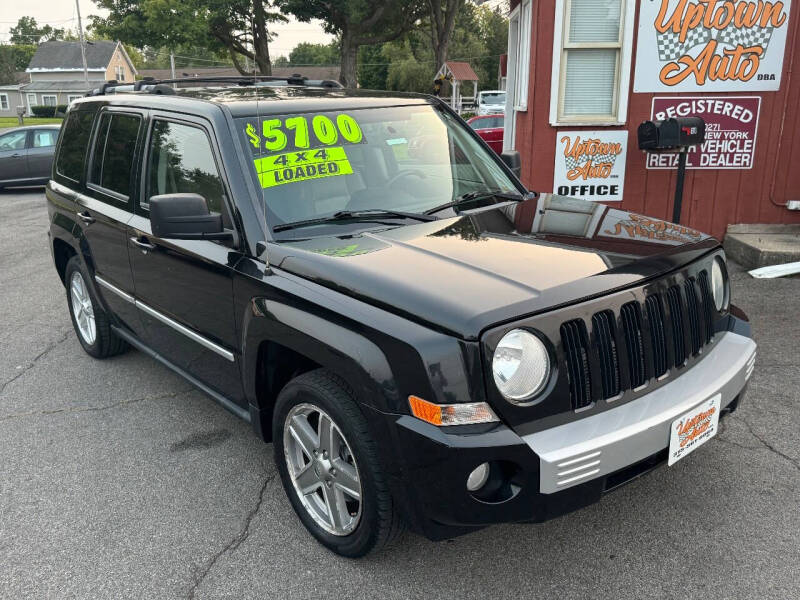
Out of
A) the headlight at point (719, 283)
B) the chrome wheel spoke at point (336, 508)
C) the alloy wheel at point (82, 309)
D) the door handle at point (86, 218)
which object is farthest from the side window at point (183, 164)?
the headlight at point (719, 283)

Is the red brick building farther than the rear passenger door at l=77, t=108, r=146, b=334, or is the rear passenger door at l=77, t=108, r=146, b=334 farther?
the red brick building

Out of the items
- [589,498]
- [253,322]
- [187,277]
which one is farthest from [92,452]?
[589,498]

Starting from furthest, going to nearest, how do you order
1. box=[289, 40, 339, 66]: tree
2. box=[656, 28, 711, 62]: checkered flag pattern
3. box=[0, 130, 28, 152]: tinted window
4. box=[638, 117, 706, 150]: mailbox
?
box=[289, 40, 339, 66]: tree → box=[0, 130, 28, 152]: tinted window → box=[656, 28, 711, 62]: checkered flag pattern → box=[638, 117, 706, 150]: mailbox

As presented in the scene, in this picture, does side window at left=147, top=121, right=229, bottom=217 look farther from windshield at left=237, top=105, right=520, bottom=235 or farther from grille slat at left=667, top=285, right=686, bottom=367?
grille slat at left=667, top=285, right=686, bottom=367

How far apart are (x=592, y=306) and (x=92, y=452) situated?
2940mm

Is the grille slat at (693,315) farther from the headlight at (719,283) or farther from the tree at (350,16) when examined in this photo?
the tree at (350,16)

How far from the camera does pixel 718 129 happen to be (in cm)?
760

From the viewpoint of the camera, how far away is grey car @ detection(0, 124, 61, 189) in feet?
53.2

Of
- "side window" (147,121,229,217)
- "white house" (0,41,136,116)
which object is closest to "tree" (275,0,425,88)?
"side window" (147,121,229,217)

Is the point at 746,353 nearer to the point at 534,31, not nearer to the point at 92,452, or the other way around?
the point at 92,452

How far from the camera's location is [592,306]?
8.09 feet

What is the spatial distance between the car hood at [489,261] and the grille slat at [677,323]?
106mm

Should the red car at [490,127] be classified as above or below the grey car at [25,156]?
above

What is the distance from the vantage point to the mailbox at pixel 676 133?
704 cm
